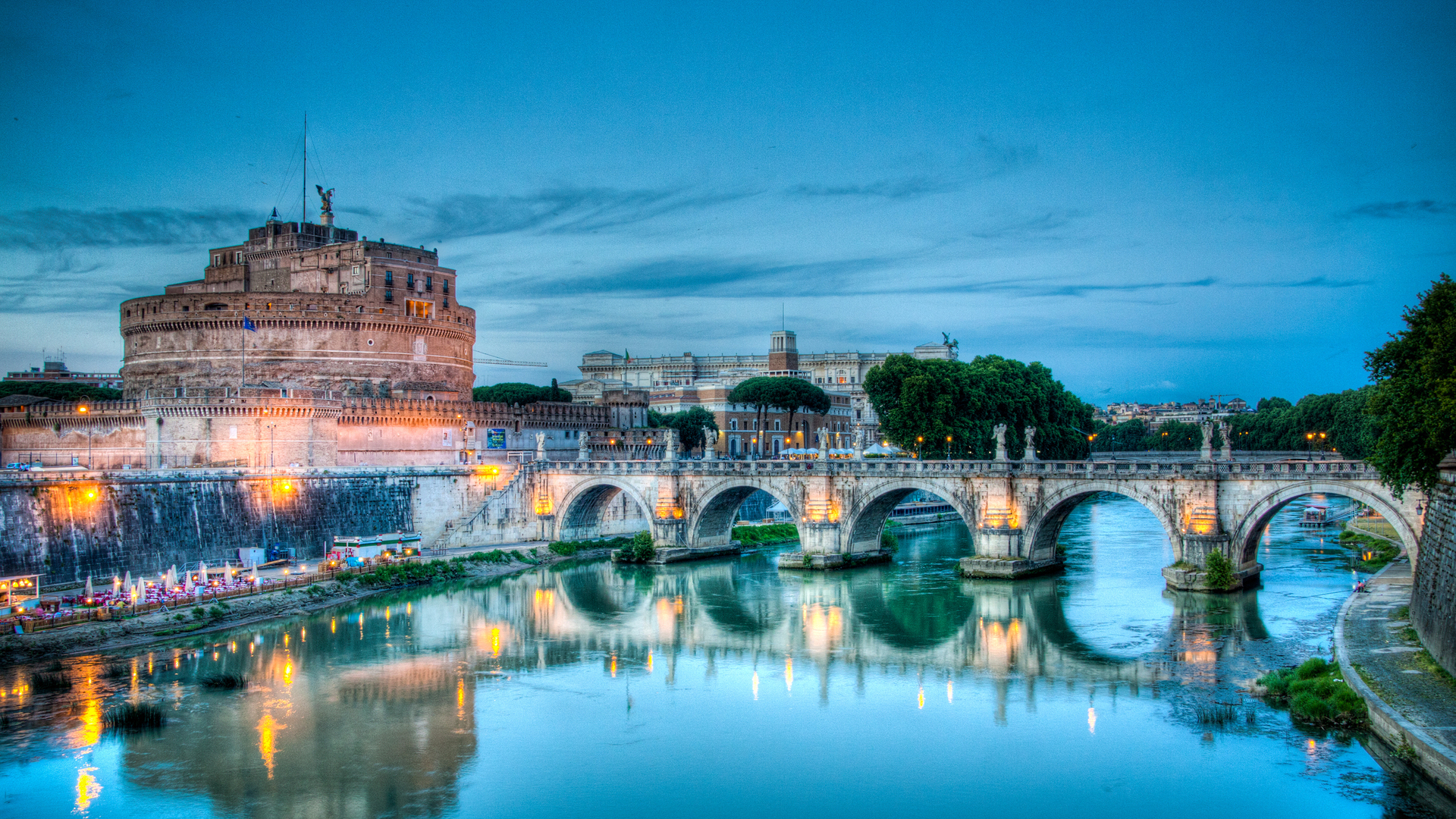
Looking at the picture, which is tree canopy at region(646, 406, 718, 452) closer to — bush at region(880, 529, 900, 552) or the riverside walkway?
bush at region(880, 529, 900, 552)

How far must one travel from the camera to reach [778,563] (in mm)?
51312

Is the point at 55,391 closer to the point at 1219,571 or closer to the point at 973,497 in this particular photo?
the point at 973,497

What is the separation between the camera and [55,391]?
267 feet

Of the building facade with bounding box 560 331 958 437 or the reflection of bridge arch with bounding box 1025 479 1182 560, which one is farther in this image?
the building facade with bounding box 560 331 958 437

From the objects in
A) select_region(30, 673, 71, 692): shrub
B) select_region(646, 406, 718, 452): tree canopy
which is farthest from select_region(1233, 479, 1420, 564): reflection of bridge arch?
select_region(646, 406, 718, 452): tree canopy

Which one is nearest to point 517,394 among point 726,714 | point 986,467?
point 986,467

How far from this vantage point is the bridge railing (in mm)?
39000

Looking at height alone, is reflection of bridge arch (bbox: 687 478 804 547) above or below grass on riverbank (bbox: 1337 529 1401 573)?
above

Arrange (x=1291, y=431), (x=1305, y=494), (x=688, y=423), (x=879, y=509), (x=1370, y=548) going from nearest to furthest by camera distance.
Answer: (x=1305, y=494)
(x=879, y=509)
(x=1370, y=548)
(x=688, y=423)
(x=1291, y=431)

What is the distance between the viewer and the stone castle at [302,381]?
55.1 m

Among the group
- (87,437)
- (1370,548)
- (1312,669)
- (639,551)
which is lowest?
(1312,669)

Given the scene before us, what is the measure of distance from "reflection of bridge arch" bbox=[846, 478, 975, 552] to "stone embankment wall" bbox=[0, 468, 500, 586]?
743 inches

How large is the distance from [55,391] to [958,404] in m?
61.0

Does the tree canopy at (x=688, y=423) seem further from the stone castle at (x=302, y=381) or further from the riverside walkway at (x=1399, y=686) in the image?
the riverside walkway at (x=1399, y=686)
